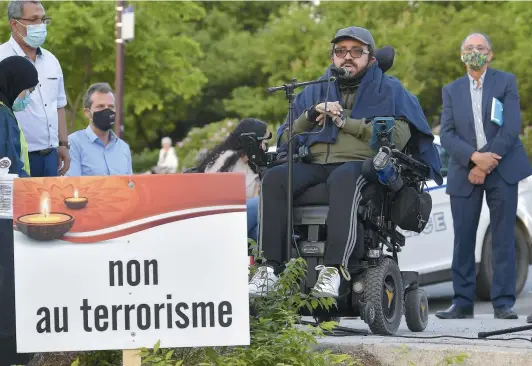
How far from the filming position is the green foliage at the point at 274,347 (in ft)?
18.7

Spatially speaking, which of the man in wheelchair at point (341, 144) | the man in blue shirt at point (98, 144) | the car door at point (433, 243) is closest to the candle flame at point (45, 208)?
the man in wheelchair at point (341, 144)

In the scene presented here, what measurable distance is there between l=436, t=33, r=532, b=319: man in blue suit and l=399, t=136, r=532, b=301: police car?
163 centimetres

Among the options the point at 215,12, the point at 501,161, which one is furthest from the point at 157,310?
the point at 215,12

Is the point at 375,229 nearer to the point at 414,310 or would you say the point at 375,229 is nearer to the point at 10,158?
the point at 414,310

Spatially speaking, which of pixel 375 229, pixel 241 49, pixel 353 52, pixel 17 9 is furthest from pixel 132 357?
pixel 241 49

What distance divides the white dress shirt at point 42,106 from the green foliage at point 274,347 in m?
2.26

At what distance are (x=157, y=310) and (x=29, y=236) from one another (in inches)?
24.4

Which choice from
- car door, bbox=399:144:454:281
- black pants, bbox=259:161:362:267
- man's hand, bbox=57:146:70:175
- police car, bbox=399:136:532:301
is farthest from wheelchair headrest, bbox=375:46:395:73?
car door, bbox=399:144:454:281

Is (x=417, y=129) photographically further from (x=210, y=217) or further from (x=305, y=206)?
(x=210, y=217)

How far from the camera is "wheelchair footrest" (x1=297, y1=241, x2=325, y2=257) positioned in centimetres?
751

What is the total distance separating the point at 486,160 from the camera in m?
9.46

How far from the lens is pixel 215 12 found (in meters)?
57.9

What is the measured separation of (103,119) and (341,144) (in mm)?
2220

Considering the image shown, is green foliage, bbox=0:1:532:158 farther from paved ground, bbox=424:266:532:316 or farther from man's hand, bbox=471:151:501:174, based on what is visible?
man's hand, bbox=471:151:501:174
